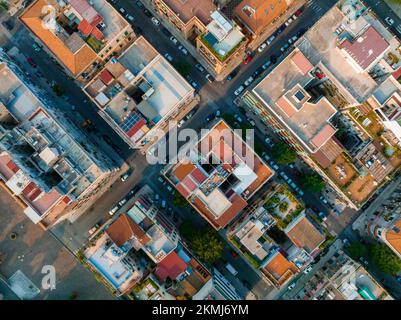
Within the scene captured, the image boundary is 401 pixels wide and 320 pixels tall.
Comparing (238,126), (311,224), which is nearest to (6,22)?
(238,126)

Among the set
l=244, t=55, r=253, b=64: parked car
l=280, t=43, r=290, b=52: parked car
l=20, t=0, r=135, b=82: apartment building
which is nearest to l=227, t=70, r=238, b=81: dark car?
l=244, t=55, r=253, b=64: parked car

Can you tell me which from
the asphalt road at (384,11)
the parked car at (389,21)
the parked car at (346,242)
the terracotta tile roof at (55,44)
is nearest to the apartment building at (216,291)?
the parked car at (346,242)

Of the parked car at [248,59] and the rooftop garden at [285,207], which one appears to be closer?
the rooftop garden at [285,207]

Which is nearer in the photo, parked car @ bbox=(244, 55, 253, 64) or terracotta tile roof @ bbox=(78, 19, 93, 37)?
terracotta tile roof @ bbox=(78, 19, 93, 37)

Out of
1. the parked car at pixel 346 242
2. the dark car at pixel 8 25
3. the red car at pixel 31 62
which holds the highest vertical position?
the dark car at pixel 8 25

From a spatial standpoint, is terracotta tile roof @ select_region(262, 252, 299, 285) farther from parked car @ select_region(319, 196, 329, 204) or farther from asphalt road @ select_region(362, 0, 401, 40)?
asphalt road @ select_region(362, 0, 401, 40)

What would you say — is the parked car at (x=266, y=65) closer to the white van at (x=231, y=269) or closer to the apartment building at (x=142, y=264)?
the apartment building at (x=142, y=264)

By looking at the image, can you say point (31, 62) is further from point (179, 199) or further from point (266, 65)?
point (266, 65)
